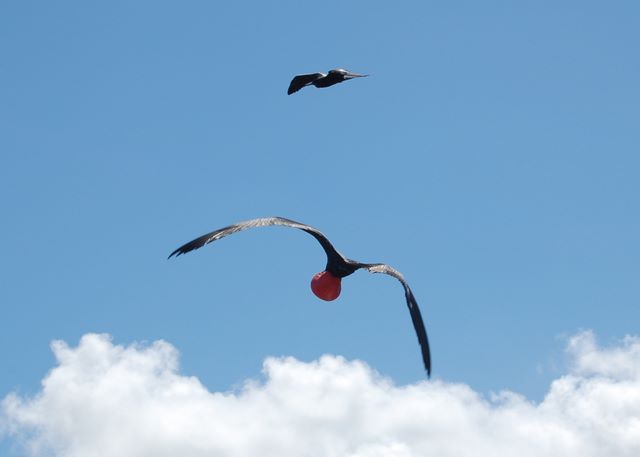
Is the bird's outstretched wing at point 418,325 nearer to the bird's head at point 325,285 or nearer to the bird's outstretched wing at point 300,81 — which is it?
the bird's head at point 325,285

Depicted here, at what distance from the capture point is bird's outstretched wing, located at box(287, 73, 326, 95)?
25578 mm

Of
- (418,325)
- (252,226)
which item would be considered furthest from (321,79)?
(418,325)

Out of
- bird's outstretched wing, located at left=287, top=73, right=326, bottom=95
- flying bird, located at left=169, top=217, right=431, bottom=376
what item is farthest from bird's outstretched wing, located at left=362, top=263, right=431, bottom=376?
bird's outstretched wing, located at left=287, top=73, right=326, bottom=95

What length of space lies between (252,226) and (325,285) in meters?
2.91

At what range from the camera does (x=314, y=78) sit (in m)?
25.5

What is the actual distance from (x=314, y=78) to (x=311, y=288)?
23.8 ft

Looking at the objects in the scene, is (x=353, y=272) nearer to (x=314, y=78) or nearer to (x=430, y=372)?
(x=430, y=372)

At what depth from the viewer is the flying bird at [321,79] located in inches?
964

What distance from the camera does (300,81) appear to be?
25906mm

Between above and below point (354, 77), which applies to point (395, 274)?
below

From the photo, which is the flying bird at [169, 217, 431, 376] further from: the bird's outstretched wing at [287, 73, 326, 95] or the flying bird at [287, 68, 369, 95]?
the bird's outstretched wing at [287, 73, 326, 95]

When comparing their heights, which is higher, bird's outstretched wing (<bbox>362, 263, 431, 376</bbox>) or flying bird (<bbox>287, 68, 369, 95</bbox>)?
flying bird (<bbox>287, 68, 369, 95</bbox>)

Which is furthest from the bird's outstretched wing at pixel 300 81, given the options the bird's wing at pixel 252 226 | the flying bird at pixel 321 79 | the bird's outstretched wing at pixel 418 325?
the bird's outstretched wing at pixel 418 325

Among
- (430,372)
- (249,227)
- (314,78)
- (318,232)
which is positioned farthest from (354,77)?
(430,372)
